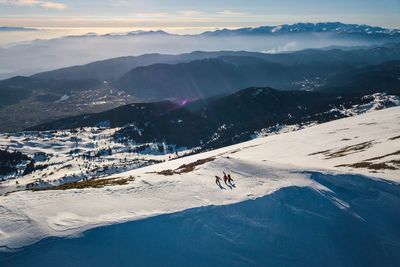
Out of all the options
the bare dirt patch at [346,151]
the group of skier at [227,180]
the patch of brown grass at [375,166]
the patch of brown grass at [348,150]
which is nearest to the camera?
the group of skier at [227,180]

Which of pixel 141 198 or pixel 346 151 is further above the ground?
pixel 141 198

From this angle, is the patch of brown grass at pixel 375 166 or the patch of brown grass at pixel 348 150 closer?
the patch of brown grass at pixel 375 166

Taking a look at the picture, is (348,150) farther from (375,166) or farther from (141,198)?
(141,198)

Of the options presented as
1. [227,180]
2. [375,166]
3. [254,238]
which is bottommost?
[375,166]

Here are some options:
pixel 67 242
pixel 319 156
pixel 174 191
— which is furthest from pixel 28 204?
pixel 319 156

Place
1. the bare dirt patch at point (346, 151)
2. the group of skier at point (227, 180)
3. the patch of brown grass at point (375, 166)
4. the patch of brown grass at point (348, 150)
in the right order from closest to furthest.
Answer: the group of skier at point (227, 180)
the patch of brown grass at point (375, 166)
the patch of brown grass at point (348, 150)
the bare dirt patch at point (346, 151)

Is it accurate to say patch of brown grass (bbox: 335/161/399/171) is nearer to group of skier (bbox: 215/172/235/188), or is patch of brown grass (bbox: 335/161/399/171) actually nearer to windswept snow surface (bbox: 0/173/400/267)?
windswept snow surface (bbox: 0/173/400/267)

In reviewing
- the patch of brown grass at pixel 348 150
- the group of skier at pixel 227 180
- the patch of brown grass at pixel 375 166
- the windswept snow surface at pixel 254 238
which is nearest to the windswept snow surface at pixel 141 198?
the patch of brown grass at pixel 375 166

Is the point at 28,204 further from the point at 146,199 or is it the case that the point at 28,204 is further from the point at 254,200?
the point at 254,200

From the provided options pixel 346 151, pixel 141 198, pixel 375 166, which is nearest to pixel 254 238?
pixel 141 198

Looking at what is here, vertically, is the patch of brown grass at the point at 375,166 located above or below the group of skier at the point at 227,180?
below

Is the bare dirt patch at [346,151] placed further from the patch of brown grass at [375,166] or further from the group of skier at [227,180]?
the group of skier at [227,180]

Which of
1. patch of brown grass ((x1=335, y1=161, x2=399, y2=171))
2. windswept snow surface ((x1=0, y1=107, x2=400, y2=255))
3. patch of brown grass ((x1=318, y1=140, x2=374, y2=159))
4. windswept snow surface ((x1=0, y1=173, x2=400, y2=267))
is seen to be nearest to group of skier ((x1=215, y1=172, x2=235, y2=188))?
windswept snow surface ((x1=0, y1=107, x2=400, y2=255))
